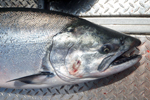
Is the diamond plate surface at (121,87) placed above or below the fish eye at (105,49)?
below

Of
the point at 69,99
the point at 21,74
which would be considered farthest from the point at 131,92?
the point at 21,74

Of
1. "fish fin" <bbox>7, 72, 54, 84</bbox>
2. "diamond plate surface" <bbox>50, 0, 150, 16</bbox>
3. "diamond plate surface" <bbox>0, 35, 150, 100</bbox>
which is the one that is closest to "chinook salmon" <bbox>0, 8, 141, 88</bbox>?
"fish fin" <bbox>7, 72, 54, 84</bbox>

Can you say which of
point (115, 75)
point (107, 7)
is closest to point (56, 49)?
point (115, 75)

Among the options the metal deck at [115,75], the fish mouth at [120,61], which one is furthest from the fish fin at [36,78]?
the fish mouth at [120,61]

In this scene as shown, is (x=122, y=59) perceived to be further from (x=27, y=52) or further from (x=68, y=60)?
(x=27, y=52)

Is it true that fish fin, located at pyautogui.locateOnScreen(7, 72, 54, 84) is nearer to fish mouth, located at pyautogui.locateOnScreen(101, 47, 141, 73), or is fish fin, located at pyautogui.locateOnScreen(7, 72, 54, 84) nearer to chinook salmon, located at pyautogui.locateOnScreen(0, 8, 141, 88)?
chinook salmon, located at pyautogui.locateOnScreen(0, 8, 141, 88)

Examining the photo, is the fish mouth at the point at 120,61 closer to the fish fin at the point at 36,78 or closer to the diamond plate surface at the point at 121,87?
the diamond plate surface at the point at 121,87
